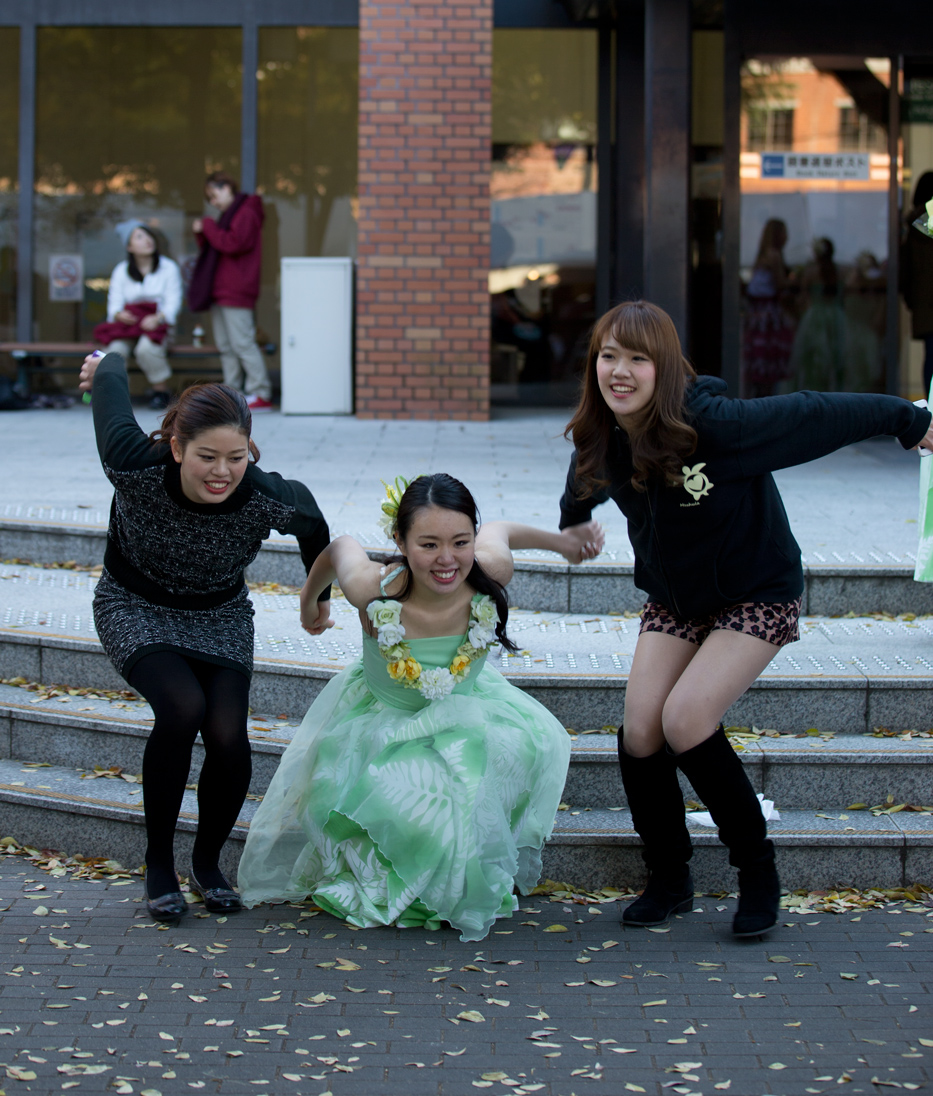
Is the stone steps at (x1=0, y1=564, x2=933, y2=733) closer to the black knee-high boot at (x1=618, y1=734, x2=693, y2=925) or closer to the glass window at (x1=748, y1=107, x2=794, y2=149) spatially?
the black knee-high boot at (x1=618, y1=734, x2=693, y2=925)

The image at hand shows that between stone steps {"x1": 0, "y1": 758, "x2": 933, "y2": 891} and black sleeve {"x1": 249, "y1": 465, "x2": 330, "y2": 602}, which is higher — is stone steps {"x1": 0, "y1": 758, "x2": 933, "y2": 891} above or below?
below

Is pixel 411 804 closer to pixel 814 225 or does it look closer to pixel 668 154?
pixel 668 154

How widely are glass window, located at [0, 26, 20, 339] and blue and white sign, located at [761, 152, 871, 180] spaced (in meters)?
7.12

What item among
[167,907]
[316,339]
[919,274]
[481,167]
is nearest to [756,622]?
[167,907]

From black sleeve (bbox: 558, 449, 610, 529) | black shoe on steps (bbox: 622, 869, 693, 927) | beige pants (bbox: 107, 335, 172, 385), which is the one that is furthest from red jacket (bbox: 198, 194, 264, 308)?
black shoe on steps (bbox: 622, 869, 693, 927)

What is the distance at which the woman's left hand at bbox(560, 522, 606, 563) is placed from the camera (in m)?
3.84

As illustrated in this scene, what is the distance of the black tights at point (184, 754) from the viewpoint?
3594 mm

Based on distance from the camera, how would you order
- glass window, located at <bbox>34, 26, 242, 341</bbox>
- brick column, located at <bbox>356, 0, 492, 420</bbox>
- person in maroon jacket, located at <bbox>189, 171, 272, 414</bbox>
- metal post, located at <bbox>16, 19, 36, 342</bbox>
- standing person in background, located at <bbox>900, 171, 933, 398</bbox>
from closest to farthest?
standing person in background, located at <bbox>900, 171, 933, 398</bbox>
brick column, located at <bbox>356, 0, 492, 420</bbox>
person in maroon jacket, located at <bbox>189, 171, 272, 414</bbox>
metal post, located at <bbox>16, 19, 36, 342</bbox>
glass window, located at <bbox>34, 26, 242, 341</bbox>

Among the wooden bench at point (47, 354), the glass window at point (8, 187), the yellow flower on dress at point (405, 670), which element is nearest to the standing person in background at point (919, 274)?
the wooden bench at point (47, 354)

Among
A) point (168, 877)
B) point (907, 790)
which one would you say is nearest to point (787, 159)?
point (907, 790)

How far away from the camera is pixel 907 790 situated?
160 inches

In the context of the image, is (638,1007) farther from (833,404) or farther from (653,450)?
(833,404)

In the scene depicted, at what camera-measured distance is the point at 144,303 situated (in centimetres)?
1114

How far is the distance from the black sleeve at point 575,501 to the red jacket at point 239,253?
7923 mm
